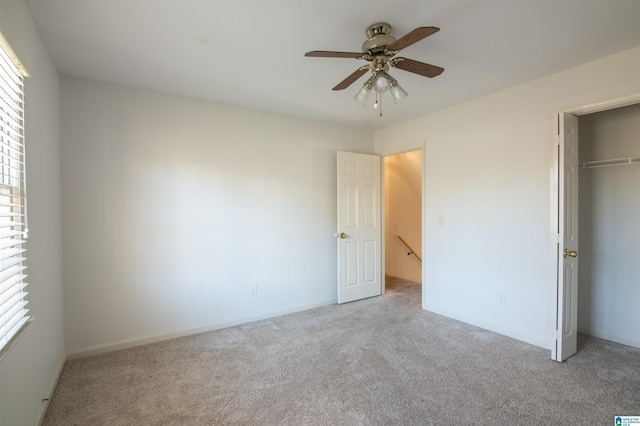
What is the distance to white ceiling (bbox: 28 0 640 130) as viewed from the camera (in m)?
1.76

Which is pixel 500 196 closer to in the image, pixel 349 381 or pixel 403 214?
pixel 349 381

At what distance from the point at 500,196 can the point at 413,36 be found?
2.17m

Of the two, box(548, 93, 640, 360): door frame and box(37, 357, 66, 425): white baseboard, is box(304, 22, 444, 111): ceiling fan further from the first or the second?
box(37, 357, 66, 425): white baseboard

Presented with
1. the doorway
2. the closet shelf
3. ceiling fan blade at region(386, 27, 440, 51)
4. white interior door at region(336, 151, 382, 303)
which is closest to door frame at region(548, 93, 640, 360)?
the closet shelf

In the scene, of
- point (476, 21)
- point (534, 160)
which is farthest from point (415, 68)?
point (534, 160)

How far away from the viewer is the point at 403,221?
18.6ft

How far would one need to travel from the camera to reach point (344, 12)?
1794mm

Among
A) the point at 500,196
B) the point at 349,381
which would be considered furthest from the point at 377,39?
the point at 349,381

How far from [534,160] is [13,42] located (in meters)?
3.81

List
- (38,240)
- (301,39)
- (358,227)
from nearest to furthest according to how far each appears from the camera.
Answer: (38,240)
(301,39)
(358,227)

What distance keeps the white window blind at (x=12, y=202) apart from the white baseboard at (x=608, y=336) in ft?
15.0

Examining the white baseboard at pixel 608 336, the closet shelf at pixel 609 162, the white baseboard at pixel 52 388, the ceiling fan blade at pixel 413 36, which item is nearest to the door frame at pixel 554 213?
the closet shelf at pixel 609 162

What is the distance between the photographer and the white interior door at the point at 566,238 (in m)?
2.42

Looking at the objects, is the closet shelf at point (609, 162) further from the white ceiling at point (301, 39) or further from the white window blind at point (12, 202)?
the white window blind at point (12, 202)
